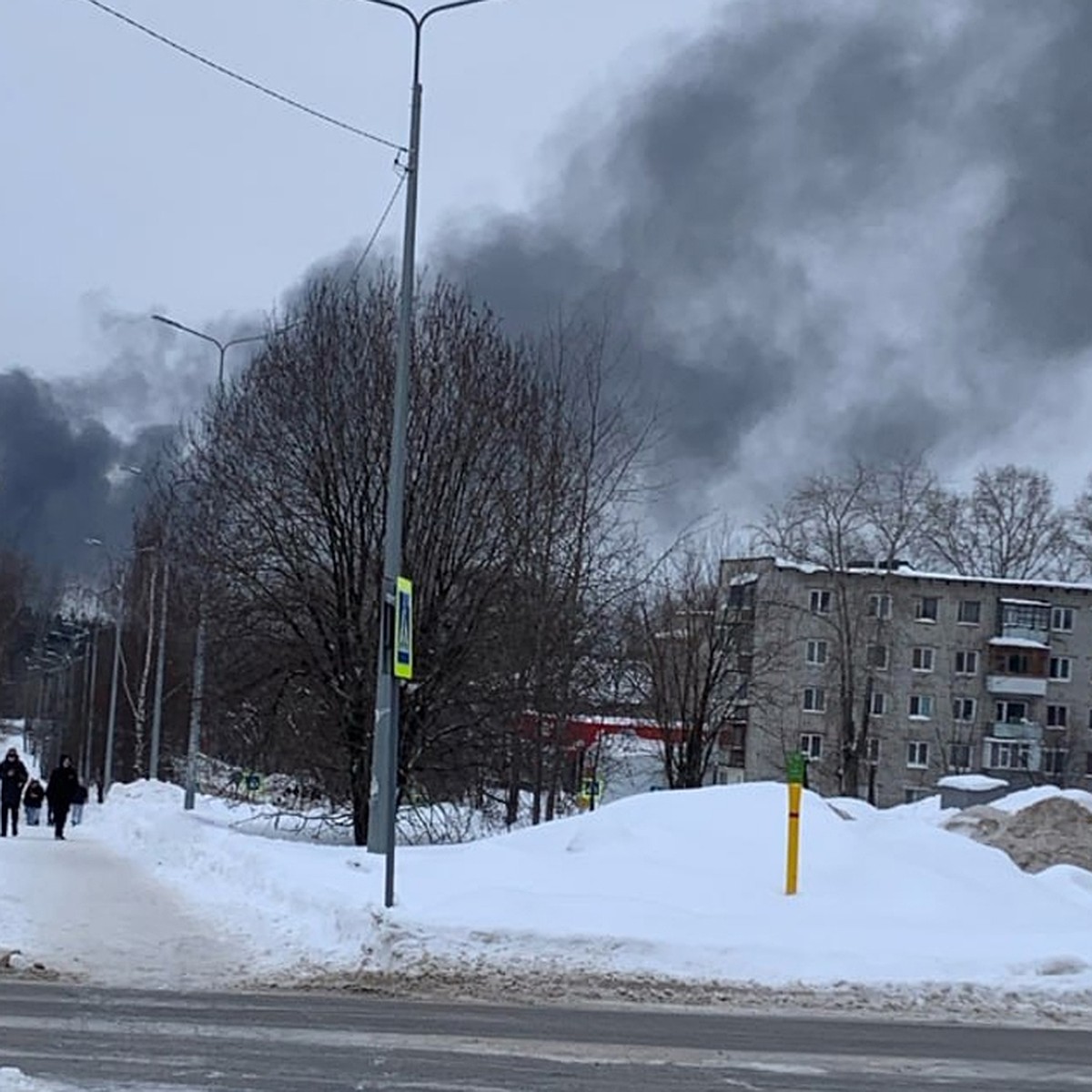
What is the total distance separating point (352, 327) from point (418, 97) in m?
9.93

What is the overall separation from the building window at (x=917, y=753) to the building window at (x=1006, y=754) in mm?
2507

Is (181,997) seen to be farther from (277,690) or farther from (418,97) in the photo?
(277,690)

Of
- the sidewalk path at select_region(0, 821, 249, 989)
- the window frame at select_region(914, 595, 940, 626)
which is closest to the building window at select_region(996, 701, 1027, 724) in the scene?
the window frame at select_region(914, 595, 940, 626)

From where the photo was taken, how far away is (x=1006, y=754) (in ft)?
247

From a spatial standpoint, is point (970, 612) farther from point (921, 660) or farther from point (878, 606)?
point (878, 606)

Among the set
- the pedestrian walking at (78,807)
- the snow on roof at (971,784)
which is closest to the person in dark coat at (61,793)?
the pedestrian walking at (78,807)

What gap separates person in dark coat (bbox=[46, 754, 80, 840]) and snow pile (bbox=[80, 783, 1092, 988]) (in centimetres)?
1162

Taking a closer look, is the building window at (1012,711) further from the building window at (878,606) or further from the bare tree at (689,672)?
the bare tree at (689,672)

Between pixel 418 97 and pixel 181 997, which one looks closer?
pixel 181 997

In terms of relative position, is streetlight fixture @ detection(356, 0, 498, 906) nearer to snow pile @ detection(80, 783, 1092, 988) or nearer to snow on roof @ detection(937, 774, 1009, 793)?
snow pile @ detection(80, 783, 1092, 988)

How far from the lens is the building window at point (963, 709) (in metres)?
77.4

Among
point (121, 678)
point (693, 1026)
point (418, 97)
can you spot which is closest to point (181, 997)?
point (693, 1026)

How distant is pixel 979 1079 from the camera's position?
1017 cm

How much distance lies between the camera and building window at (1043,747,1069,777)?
76.6 meters
